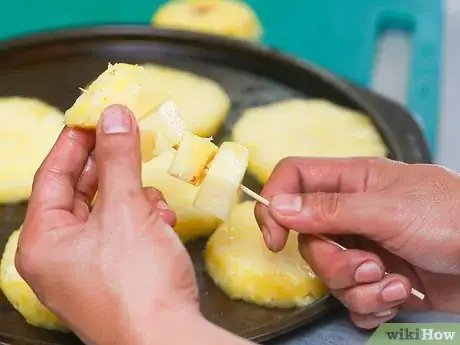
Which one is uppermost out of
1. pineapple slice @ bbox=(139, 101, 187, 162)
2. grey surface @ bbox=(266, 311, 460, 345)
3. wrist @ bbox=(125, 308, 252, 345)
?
pineapple slice @ bbox=(139, 101, 187, 162)

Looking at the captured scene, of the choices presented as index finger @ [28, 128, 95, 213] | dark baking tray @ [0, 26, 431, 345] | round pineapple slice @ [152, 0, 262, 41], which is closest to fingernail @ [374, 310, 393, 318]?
dark baking tray @ [0, 26, 431, 345]

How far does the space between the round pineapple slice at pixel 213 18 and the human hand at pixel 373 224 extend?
1048 mm

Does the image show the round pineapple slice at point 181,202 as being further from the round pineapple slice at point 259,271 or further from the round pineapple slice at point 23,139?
the round pineapple slice at point 23,139

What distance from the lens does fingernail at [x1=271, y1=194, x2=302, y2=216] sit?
136 centimetres

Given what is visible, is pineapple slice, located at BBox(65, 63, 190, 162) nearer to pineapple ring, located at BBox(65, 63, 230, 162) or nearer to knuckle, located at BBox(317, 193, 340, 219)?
pineapple ring, located at BBox(65, 63, 230, 162)

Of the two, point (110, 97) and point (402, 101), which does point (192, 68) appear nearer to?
point (402, 101)

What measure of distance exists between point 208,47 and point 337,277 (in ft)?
3.26

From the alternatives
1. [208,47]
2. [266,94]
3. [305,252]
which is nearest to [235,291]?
[305,252]

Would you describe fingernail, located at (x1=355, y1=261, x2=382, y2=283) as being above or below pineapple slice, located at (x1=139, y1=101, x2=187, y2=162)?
below

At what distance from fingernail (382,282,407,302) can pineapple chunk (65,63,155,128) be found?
1.71 ft

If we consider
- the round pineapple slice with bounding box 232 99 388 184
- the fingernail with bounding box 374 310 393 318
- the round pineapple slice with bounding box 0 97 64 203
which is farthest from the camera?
the round pineapple slice with bounding box 232 99 388 184

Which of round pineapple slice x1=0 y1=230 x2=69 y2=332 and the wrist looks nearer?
the wrist

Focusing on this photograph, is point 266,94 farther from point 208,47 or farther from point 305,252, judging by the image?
point 305,252

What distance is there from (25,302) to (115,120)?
532 mm
